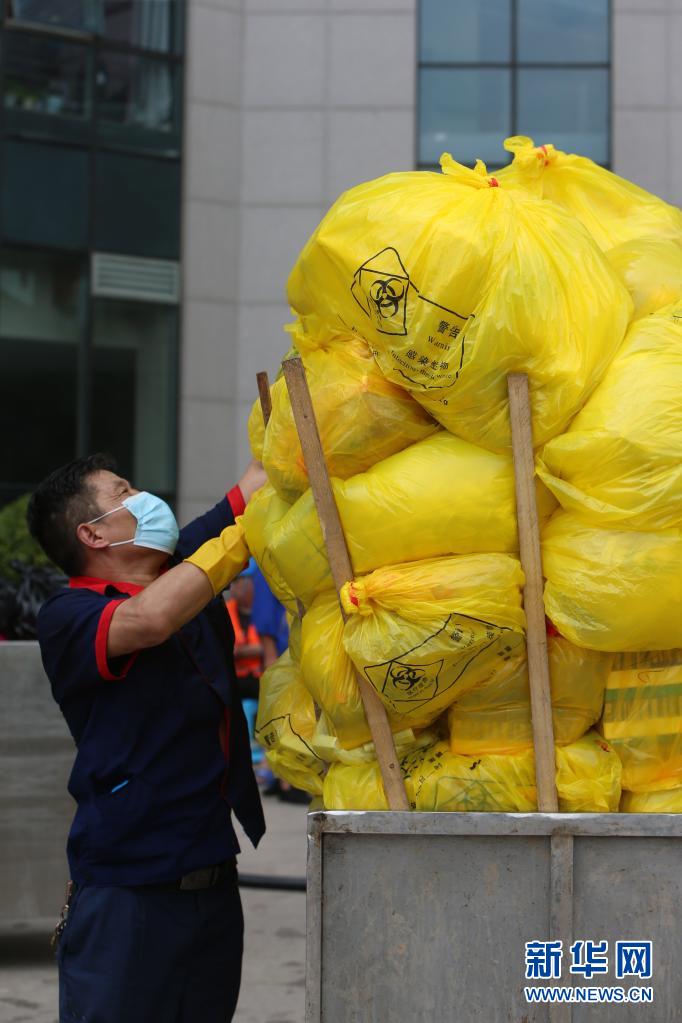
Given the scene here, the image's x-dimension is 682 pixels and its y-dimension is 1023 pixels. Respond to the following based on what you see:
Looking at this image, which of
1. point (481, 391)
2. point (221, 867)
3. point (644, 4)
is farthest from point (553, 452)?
point (644, 4)

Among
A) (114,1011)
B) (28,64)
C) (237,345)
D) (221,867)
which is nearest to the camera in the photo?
(114,1011)

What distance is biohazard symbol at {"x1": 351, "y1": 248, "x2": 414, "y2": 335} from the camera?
256 centimetres

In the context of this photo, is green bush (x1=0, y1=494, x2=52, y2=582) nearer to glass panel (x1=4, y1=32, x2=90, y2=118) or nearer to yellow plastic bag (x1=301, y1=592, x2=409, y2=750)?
glass panel (x1=4, y1=32, x2=90, y2=118)

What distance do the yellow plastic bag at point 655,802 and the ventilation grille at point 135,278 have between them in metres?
12.7

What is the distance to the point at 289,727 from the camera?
10.6 ft

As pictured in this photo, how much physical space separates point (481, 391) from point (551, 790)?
812mm

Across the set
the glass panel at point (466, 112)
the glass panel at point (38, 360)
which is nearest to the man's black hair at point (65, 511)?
the glass panel at point (38, 360)

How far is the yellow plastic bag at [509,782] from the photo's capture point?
2613 mm

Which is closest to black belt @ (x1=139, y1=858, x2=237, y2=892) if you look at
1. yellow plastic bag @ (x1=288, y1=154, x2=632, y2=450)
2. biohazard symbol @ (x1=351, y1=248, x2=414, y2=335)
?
yellow plastic bag @ (x1=288, y1=154, x2=632, y2=450)

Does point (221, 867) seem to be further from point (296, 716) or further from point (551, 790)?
point (551, 790)

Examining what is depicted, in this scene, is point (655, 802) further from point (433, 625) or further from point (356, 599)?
point (356, 599)

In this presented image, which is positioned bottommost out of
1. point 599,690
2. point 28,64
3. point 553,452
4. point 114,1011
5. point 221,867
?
point 114,1011

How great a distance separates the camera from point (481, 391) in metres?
2.59

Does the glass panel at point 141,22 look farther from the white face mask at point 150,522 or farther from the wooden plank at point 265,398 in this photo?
the white face mask at point 150,522
